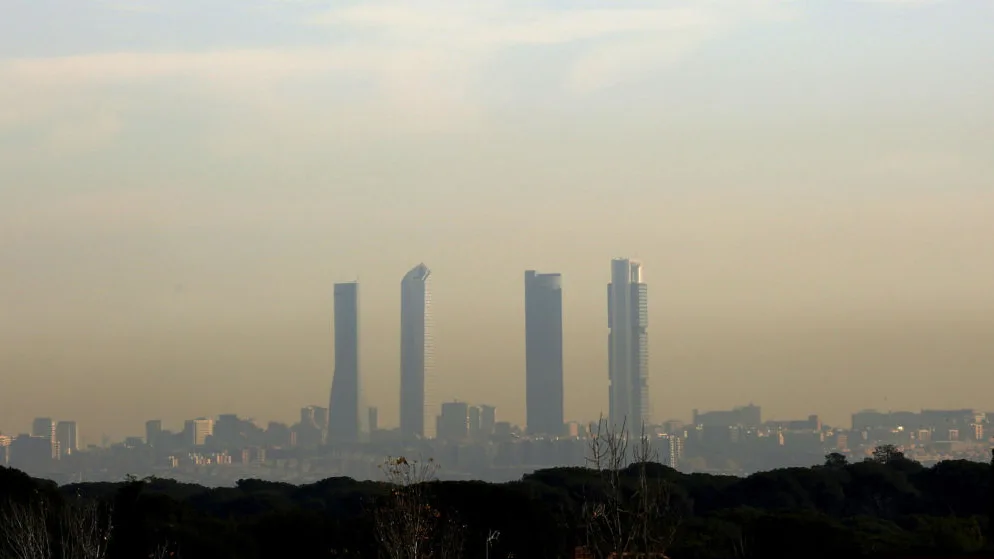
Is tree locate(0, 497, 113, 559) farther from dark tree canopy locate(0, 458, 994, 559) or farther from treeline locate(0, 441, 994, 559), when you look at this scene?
dark tree canopy locate(0, 458, 994, 559)

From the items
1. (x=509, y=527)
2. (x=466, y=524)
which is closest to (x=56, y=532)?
(x=466, y=524)

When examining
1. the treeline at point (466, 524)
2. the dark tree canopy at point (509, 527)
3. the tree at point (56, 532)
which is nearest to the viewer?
the tree at point (56, 532)

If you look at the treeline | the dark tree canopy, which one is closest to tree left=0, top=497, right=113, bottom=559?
the treeline

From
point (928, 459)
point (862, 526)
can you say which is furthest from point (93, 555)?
point (928, 459)

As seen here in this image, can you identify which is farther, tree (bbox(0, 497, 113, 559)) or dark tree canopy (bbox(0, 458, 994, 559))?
dark tree canopy (bbox(0, 458, 994, 559))

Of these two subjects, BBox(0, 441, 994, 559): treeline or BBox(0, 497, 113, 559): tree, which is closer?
BBox(0, 497, 113, 559): tree

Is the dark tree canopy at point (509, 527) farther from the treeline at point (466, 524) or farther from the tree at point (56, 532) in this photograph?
the tree at point (56, 532)

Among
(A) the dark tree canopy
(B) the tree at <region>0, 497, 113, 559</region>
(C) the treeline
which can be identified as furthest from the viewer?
(A) the dark tree canopy

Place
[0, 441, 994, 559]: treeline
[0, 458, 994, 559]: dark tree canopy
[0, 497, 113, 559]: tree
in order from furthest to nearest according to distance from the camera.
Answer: [0, 458, 994, 559]: dark tree canopy, [0, 441, 994, 559]: treeline, [0, 497, 113, 559]: tree

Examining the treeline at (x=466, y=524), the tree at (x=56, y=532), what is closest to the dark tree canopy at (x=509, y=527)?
the treeline at (x=466, y=524)

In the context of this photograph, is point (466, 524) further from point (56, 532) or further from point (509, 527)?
point (56, 532)

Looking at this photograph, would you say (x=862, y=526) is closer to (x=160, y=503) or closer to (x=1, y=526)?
(x=160, y=503)
